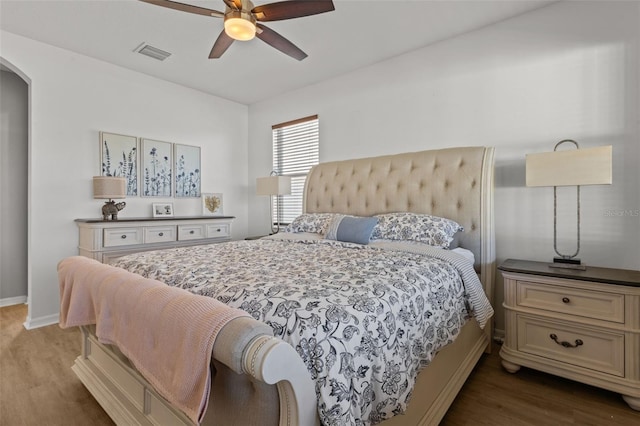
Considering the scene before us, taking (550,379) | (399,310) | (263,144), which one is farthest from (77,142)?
(550,379)

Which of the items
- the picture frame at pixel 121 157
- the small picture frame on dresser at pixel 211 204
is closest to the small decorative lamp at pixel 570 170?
the small picture frame on dresser at pixel 211 204

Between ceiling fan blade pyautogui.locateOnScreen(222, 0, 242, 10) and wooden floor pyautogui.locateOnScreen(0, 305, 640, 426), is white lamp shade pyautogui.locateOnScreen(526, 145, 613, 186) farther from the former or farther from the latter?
ceiling fan blade pyautogui.locateOnScreen(222, 0, 242, 10)

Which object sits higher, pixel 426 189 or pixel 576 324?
pixel 426 189

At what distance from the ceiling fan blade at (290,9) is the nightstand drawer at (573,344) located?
94.8 inches

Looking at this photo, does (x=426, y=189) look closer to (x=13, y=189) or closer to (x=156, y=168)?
(x=156, y=168)

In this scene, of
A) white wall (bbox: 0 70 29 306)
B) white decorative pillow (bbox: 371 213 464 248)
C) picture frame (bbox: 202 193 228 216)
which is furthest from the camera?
picture frame (bbox: 202 193 228 216)

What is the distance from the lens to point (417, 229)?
96.5 inches

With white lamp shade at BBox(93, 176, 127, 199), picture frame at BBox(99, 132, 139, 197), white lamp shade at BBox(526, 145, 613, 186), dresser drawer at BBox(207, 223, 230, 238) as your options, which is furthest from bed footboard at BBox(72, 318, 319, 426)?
picture frame at BBox(99, 132, 139, 197)

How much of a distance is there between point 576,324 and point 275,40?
2774mm

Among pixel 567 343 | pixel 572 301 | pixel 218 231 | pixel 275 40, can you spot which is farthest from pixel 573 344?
pixel 218 231

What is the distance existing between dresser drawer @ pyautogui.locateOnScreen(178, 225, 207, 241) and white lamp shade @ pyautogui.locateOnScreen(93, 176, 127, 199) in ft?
2.45

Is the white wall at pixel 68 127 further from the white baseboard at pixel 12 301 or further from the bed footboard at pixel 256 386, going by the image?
the bed footboard at pixel 256 386

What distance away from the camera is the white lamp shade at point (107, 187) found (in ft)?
10.3

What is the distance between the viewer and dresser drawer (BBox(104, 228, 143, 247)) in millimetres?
3094
